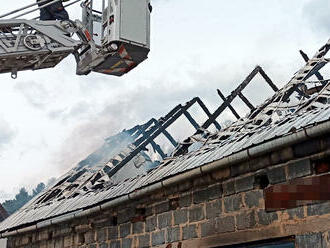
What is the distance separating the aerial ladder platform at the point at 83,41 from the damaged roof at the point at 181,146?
171 cm

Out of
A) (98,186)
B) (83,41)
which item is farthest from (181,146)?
(83,41)

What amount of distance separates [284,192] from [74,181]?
28.7ft

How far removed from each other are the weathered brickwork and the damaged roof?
0.97 ft

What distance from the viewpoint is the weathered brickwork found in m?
5.57

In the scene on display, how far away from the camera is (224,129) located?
9.20m

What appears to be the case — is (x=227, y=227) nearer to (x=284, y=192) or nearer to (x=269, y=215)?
(x=269, y=215)

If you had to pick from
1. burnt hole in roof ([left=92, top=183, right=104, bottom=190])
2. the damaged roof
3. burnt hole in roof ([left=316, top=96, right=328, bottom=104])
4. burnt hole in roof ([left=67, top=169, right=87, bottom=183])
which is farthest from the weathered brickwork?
burnt hole in roof ([left=67, top=169, right=87, bottom=183])

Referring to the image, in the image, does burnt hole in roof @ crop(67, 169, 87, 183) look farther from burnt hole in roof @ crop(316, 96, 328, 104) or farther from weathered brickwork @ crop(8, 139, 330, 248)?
burnt hole in roof @ crop(316, 96, 328, 104)

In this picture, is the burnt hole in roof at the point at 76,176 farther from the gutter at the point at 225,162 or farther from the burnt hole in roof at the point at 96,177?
the gutter at the point at 225,162

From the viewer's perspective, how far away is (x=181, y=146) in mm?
9695

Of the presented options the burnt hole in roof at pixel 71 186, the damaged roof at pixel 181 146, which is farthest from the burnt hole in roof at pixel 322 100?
the burnt hole in roof at pixel 71 186

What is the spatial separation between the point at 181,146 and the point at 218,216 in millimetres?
3173

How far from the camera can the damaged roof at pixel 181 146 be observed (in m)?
6.17

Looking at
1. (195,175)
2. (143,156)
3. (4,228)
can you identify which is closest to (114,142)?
(143,156)
